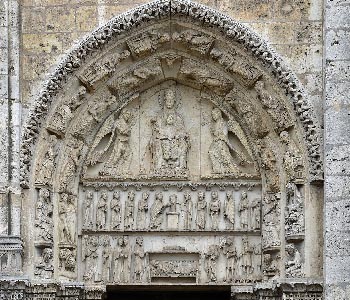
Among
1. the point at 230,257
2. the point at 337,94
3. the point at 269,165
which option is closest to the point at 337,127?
the point at 337,94

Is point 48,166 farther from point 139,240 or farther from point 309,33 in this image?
point 309,33

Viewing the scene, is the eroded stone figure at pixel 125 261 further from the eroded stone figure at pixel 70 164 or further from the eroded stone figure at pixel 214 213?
the eroded stone figure at pixel 214 213

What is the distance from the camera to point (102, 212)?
44.9 ft

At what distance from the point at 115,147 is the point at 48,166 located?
759 mm

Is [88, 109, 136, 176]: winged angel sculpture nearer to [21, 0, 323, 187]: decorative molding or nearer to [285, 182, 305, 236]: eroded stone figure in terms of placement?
[21, 0, 323, 187]: decorative molding

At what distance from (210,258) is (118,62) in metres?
2.20

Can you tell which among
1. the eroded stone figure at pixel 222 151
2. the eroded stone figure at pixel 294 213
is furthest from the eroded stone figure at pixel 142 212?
the eroded stone figure at pixel 294 213

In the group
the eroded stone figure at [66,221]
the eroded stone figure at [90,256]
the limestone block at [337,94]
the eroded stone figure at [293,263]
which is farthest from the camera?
the eroded stone figure at [90,256]

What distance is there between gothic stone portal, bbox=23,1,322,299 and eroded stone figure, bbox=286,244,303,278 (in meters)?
0.19

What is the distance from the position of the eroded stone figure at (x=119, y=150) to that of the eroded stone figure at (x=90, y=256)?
0.70m

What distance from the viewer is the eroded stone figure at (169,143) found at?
13.7 m

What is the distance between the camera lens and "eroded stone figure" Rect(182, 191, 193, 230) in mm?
13625

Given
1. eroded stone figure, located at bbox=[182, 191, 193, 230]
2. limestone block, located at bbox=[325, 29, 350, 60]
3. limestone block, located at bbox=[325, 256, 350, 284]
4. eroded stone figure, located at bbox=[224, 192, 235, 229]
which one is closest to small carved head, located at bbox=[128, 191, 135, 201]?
eroded stone figure, located at bbox=[182, 191, 193, 230]

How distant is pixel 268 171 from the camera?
1346 cm
